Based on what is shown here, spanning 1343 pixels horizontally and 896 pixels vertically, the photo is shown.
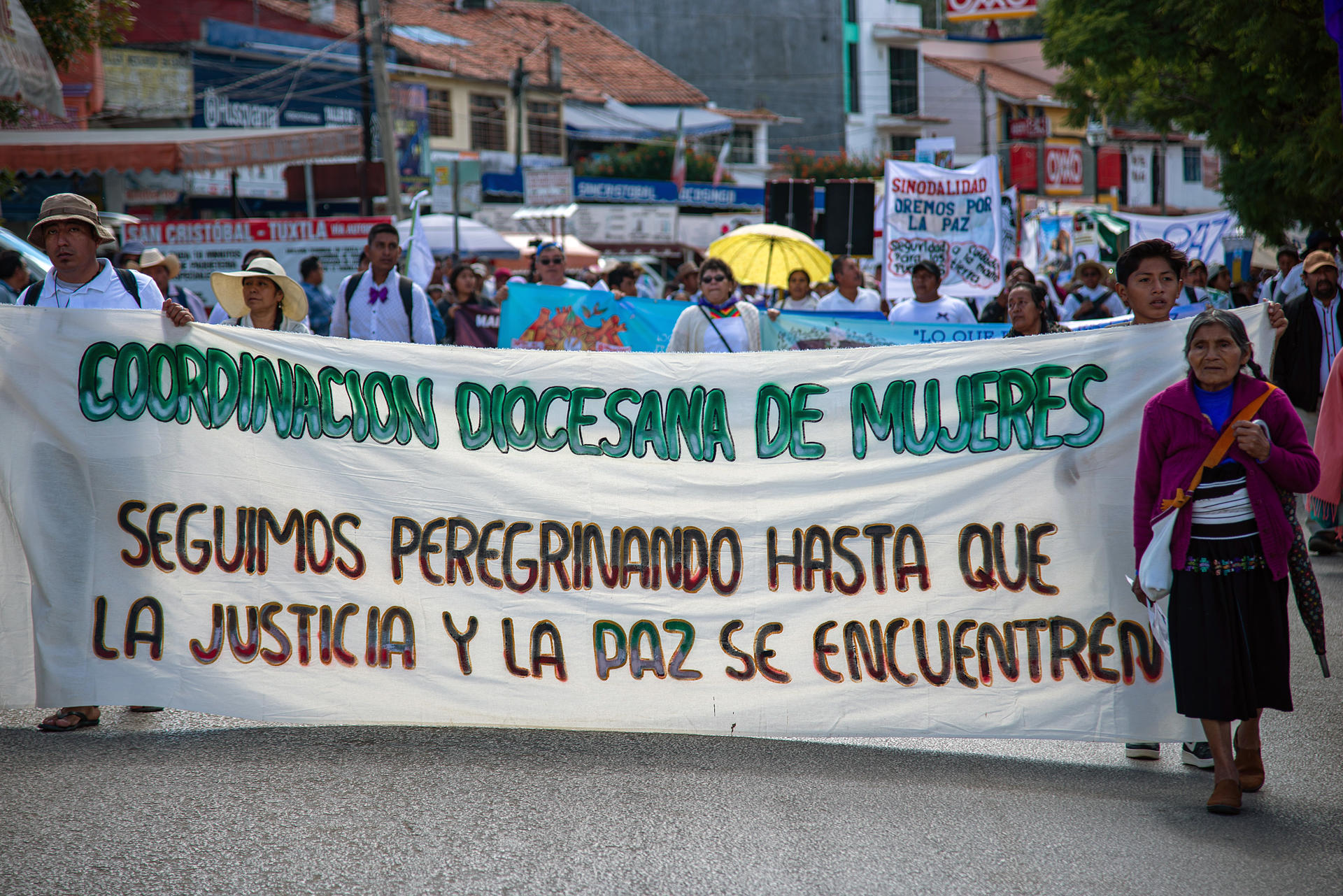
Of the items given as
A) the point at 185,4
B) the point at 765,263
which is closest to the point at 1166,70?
the point at 765,263

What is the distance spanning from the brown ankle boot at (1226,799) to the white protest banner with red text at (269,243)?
13898mm

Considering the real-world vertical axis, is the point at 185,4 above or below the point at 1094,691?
above

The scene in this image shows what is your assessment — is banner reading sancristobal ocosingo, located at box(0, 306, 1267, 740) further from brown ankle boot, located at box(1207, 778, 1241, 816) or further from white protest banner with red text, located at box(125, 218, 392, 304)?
white protest banner with red text, located at box(125, 218, 392, 304)

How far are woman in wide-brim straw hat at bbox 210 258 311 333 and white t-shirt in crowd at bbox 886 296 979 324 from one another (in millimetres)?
4782

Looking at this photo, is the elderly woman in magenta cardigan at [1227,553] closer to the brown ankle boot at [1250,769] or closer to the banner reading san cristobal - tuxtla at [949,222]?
the brown ankle boot at [1250,769]

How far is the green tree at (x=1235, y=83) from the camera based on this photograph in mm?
12266

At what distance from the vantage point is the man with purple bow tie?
26.5 feet

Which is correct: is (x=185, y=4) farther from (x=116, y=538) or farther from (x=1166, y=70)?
(x=116, y=538)

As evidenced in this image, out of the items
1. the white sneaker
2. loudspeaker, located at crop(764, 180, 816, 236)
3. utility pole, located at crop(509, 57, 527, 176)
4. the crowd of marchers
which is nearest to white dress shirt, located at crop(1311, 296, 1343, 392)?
the crowd of marchers

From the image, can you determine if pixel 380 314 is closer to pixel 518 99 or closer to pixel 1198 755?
pixel 1198 755

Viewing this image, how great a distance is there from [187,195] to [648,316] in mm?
19399

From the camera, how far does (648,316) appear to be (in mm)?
10281

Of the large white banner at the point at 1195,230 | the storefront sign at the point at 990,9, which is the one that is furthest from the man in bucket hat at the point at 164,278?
the storefront sign at the point at 990,9

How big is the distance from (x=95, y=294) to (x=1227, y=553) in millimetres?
4475
